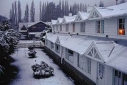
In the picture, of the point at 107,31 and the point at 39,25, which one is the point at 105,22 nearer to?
the point at 107,31

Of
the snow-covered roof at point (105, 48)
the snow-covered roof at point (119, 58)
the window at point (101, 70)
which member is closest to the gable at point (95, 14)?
the snow-covered roof at point (105, 48)

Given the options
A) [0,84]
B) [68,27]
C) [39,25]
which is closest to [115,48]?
[0,84]

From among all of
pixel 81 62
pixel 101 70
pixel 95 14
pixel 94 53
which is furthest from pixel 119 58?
pixel 95 14

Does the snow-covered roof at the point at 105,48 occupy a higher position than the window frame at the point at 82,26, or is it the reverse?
the window frame at the point at 82,26

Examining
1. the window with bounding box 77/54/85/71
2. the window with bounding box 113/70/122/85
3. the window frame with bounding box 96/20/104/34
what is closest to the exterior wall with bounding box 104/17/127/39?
the window frame with bounding box 96/20/104/34

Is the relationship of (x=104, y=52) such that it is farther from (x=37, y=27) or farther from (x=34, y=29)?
(x=34, y=29)

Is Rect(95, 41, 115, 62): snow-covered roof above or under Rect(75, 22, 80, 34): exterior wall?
under

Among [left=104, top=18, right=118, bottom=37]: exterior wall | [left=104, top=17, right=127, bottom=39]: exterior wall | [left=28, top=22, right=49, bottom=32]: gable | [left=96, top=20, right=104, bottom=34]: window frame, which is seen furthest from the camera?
[left=28, top=22, right=49, bottom=32]: gable

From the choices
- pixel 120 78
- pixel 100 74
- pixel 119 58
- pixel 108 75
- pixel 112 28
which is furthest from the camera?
pixel 112 28

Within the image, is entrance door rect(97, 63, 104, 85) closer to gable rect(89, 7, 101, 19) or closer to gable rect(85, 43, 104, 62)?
gable rect(85, 43, 104, 62)

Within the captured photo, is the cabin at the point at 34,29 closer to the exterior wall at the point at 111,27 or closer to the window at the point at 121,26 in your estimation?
the exterior wall at the point at 111,27

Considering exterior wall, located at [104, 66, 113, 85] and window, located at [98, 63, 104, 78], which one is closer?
exterior wall, located at [104, 66, 113, 85]

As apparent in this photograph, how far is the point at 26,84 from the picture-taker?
1638cm

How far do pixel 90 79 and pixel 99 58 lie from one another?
359 centimetres
